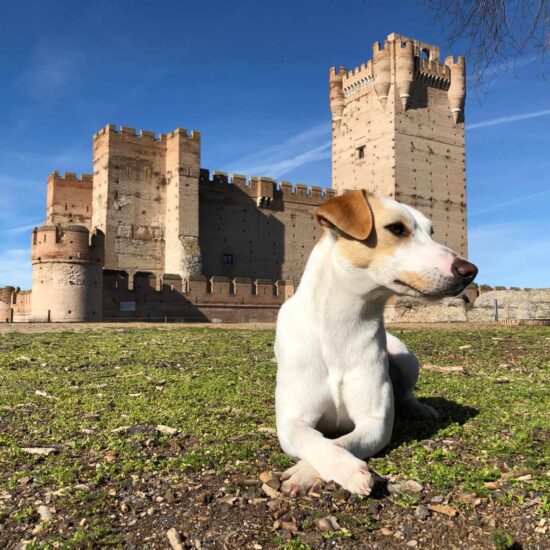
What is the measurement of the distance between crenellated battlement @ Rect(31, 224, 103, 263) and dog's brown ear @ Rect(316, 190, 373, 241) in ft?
78.2

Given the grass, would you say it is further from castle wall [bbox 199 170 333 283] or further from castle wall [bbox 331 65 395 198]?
castle wall [bbox 331 65 395 198]

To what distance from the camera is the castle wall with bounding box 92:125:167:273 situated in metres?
34.7

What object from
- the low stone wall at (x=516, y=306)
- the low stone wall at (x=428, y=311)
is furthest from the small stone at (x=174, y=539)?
the low stone wall at (x=516, y=306)

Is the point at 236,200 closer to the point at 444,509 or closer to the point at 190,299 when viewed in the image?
the point at 190,299

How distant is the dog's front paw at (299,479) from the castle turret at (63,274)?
23.9 m

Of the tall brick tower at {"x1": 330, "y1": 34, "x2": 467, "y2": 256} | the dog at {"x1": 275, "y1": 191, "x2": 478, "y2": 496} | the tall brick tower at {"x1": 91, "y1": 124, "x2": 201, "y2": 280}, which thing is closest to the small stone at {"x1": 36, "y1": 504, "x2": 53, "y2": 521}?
the dog at {"x1": 275, "y1": 191, "x2": 478, "y2": 496}

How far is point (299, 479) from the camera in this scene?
243cm

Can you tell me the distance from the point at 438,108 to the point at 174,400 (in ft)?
143

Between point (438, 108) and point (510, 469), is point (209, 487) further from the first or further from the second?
point (438, 108)

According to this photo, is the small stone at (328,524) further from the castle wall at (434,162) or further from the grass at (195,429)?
the castle wall at (434,162)

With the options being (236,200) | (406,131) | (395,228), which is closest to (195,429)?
(395,228)

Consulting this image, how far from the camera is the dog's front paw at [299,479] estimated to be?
2393 millimetres

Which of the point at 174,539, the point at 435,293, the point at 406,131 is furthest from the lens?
the point at 406,131

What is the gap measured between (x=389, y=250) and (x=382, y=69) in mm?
41587
